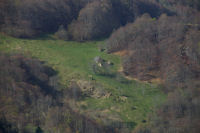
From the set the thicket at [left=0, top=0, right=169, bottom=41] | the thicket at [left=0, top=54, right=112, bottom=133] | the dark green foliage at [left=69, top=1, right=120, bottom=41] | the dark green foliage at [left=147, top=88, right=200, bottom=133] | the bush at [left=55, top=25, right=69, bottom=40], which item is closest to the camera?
the dark green foliage at [left=147, top=88, right=200, bottom=133]

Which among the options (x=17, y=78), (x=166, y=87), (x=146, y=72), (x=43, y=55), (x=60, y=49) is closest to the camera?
(x=17, y=78)

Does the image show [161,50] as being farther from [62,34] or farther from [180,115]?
[62,34]

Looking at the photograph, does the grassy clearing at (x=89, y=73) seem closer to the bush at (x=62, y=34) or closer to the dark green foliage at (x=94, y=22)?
the bush at (x=62, y=34)

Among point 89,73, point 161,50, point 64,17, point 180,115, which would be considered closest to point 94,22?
point 64,17

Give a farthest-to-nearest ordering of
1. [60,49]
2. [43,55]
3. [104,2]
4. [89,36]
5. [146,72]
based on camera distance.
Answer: [104,2] → [89,36] → [60,49] → [43,55] → [146,72]

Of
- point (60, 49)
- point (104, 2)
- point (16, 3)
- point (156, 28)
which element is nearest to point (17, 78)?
point (60, 49)

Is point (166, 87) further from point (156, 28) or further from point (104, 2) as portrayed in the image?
point (104, 2)

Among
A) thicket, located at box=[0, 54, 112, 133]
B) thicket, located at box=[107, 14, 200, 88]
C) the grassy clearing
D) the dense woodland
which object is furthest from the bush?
thicket, located at box=[0, 54, 112, 133]

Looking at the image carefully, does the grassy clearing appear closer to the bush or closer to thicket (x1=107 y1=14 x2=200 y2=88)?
the bush
